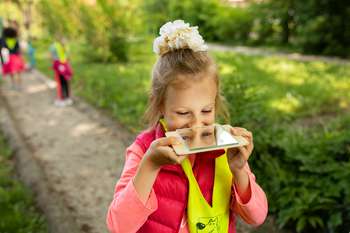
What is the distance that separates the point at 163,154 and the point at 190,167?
27cm

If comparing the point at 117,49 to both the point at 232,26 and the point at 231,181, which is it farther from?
the point at 231,181

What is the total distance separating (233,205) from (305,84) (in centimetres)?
603

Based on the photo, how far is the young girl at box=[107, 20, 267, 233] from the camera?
1724mm

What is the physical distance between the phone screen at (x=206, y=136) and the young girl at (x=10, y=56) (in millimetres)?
8937

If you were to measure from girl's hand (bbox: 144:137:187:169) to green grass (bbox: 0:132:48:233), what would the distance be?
7.10ft

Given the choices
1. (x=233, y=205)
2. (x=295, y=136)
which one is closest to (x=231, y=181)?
(x=233, y=205)

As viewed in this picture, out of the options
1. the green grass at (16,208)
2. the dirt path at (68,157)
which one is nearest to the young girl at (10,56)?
the dirt path at (68,157)

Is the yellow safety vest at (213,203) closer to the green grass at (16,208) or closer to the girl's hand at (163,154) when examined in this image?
the girl's hand at (163,154)

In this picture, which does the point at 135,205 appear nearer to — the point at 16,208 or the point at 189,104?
the point at 189,104

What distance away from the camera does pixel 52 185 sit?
4.27 metres

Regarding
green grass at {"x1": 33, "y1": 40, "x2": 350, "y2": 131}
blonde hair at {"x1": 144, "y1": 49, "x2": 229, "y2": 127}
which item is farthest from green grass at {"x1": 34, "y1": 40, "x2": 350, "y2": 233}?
blonde hair at {"x1": 144, "y1": 49, "x2": 229, "y2": 127}

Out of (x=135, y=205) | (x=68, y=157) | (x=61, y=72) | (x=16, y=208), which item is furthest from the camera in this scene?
(x=61, y=72)

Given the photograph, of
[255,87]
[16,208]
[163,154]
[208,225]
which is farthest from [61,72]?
[163,154]

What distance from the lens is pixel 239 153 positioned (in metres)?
1.68
